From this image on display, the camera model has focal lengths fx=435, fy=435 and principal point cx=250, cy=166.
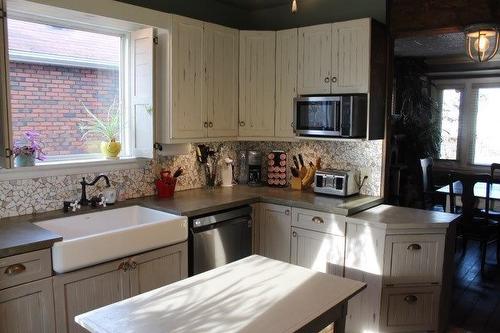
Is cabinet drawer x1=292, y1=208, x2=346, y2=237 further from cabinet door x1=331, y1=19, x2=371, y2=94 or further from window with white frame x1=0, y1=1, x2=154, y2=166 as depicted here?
window with white frame x1=0, y1=1, x2=154, y2=166

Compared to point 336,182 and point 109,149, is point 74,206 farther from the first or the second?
point 336,182

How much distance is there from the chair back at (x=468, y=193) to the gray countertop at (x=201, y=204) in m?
1.39

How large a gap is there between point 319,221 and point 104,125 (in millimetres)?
1814

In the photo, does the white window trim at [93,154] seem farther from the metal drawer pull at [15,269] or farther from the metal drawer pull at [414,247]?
the metal drawer pull at [414,247]

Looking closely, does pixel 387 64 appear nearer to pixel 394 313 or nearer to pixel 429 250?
pixel 429 250

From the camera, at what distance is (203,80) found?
3574 mm

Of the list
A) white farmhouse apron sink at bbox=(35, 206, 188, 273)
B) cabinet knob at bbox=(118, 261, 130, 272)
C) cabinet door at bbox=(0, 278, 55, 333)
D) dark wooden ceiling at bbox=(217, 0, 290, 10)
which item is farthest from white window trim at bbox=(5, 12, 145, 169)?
dark wooden ceiling at bbox=(217, 0, 290, 10)

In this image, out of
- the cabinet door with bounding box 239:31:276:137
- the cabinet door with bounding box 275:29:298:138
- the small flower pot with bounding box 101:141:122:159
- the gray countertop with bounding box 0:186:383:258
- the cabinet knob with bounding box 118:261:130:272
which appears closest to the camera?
the gray countertop with bounding box 0:186:383:258

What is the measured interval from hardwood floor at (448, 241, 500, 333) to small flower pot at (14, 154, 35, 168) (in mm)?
3231

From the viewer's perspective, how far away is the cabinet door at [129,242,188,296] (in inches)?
106

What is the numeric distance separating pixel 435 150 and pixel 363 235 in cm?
419

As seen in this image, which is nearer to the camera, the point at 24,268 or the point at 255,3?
the point at 24,268

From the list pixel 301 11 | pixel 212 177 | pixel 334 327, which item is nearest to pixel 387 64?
pixel 301 11

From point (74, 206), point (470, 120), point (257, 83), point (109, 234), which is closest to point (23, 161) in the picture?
point (74, 206)
